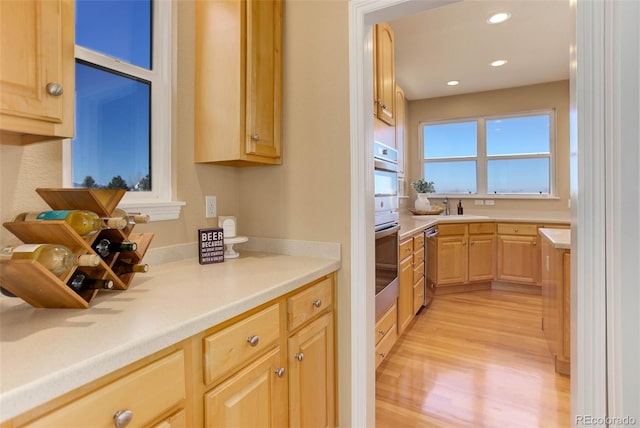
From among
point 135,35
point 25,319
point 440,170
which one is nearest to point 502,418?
point 25,319

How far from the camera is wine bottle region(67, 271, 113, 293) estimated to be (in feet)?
2.83

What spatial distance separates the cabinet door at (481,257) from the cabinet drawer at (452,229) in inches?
6.1

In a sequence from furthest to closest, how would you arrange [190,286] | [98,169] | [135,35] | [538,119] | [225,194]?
[538,119] < [225,194] < [135,35] < [98,169] < [190,286]

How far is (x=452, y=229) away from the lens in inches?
155

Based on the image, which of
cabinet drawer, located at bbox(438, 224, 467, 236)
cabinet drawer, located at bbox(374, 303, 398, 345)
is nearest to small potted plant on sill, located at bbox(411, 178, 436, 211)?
cabinet drawer, located at bbox(438, 224, 467, 236)

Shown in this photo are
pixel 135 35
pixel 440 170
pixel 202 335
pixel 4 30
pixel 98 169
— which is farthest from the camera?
pixel 440 170

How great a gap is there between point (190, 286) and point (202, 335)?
27cm

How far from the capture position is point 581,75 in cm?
110

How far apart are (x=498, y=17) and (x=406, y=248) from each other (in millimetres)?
2063

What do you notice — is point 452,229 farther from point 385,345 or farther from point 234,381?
point 234,381

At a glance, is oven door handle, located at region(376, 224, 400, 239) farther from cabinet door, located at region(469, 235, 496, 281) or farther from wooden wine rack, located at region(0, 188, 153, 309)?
cabinet door, located at region(469, 235, 496, 281)

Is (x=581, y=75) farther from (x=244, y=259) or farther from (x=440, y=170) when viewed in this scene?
(x=440, y=170)
